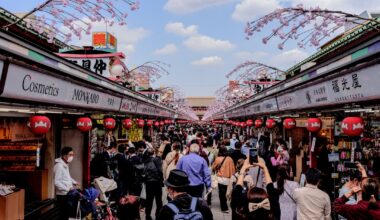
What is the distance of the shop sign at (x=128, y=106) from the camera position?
13279mm

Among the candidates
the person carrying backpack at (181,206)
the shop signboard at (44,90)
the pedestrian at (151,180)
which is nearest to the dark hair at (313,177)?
the person carrying backpack at (181,206)

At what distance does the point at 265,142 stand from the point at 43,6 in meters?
11.7

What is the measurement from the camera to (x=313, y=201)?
19.3ft

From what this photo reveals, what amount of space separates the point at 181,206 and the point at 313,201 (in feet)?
8.12

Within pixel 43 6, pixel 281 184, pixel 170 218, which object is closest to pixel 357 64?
pixel 281 184

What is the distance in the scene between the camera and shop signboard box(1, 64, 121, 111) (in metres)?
5.22

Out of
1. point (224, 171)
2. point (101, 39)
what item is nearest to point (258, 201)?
point (224, 171)

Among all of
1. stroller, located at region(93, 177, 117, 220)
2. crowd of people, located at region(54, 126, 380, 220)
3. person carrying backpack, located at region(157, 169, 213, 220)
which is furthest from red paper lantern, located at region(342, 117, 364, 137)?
stroller, located at region(93, 177, 117, 220)

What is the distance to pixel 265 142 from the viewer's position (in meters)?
16.9

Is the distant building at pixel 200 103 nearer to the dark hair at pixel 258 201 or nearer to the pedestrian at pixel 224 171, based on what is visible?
the pedestrian at pixel 224 171

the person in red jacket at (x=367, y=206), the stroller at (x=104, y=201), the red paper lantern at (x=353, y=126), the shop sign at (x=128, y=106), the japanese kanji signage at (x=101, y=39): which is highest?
the japanese kanji signage at (x=101, y=39)

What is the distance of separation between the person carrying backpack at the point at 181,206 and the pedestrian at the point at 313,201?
2.11 metres

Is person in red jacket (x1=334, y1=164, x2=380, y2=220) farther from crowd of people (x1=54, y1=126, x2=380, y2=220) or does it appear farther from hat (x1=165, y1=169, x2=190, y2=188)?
hat (x1=165, y1=169, x2=190, y2=188)

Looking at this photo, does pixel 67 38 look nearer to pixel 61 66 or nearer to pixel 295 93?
pixel 61 66
